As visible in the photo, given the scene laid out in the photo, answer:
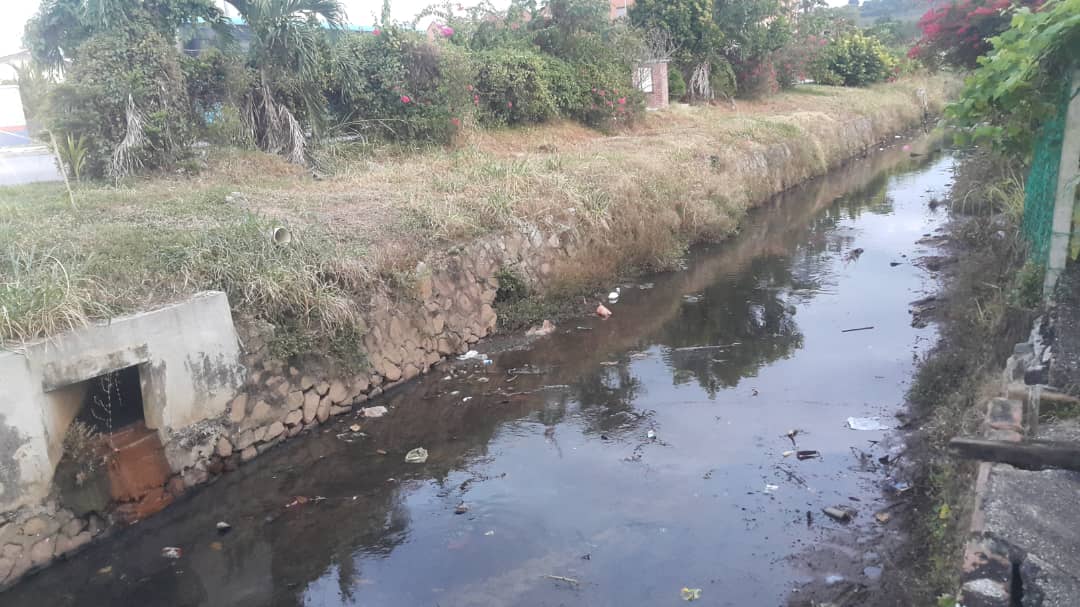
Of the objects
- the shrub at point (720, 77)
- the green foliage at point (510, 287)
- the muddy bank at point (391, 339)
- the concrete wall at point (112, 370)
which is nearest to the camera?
the concrete wall at point (112, 370)

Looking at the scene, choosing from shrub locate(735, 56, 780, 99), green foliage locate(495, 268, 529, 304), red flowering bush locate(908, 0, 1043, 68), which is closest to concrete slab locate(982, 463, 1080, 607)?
green foliage locate(495, 268, 529, 304)

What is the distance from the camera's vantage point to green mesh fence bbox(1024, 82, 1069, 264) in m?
5.36

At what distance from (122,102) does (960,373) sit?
10.3 m

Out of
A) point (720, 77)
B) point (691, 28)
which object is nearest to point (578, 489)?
point (691, 28)

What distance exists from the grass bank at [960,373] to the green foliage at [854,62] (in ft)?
69.9

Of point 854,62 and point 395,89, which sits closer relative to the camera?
point 395,89

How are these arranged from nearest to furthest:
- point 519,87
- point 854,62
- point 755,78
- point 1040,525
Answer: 1. point 1040,525
2. point 519,87
3. point 755,78
4. point 854,62

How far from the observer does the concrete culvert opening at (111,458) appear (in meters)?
5.43

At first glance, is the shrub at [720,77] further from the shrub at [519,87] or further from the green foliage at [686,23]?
the shrub at [519,87]

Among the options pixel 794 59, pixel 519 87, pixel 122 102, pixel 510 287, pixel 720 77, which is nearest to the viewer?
pixel 510 287

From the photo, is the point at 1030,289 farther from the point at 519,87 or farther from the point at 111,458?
the point at 519,87

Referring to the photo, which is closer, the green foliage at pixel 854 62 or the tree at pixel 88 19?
the tree at pixel 88 19

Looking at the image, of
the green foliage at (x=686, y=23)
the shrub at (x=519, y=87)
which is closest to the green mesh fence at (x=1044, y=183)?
the shrub at (x=519, y=87)

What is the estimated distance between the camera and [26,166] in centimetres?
1318
